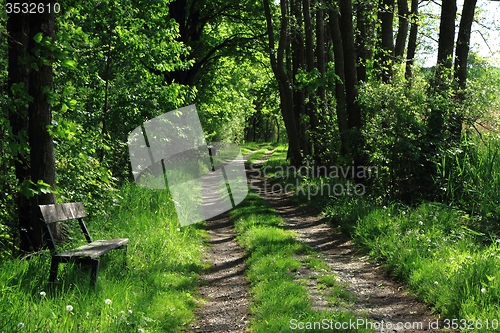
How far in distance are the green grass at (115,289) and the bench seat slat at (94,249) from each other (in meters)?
0.17

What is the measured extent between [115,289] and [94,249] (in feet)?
2.47

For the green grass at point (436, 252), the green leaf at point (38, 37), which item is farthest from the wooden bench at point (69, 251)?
the green grass at point (436, 252)

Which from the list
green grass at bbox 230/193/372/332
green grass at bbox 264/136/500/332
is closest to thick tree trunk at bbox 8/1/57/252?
green grass at bbox 230/193/372/332

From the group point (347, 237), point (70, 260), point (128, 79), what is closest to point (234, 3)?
point (128, 79)

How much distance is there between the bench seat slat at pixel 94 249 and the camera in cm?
463

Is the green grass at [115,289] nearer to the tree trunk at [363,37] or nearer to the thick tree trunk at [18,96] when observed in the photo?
the thick tree trunk at [18,96]

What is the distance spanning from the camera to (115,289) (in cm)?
452

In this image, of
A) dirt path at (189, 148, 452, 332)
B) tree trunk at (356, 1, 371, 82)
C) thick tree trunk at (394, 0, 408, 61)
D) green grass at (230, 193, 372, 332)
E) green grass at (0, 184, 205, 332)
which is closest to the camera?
green grass at (0, 184, 205, 332)

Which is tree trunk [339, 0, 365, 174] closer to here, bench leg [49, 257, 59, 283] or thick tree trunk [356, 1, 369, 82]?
thick tree trunk [356, 1, 369, 82]

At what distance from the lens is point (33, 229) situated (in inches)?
216

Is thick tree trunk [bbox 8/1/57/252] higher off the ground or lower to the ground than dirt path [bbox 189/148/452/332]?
higher

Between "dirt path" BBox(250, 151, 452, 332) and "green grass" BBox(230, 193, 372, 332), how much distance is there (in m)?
0.24

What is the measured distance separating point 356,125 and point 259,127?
6110 centimetres

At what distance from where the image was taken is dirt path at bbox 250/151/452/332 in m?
4.50
